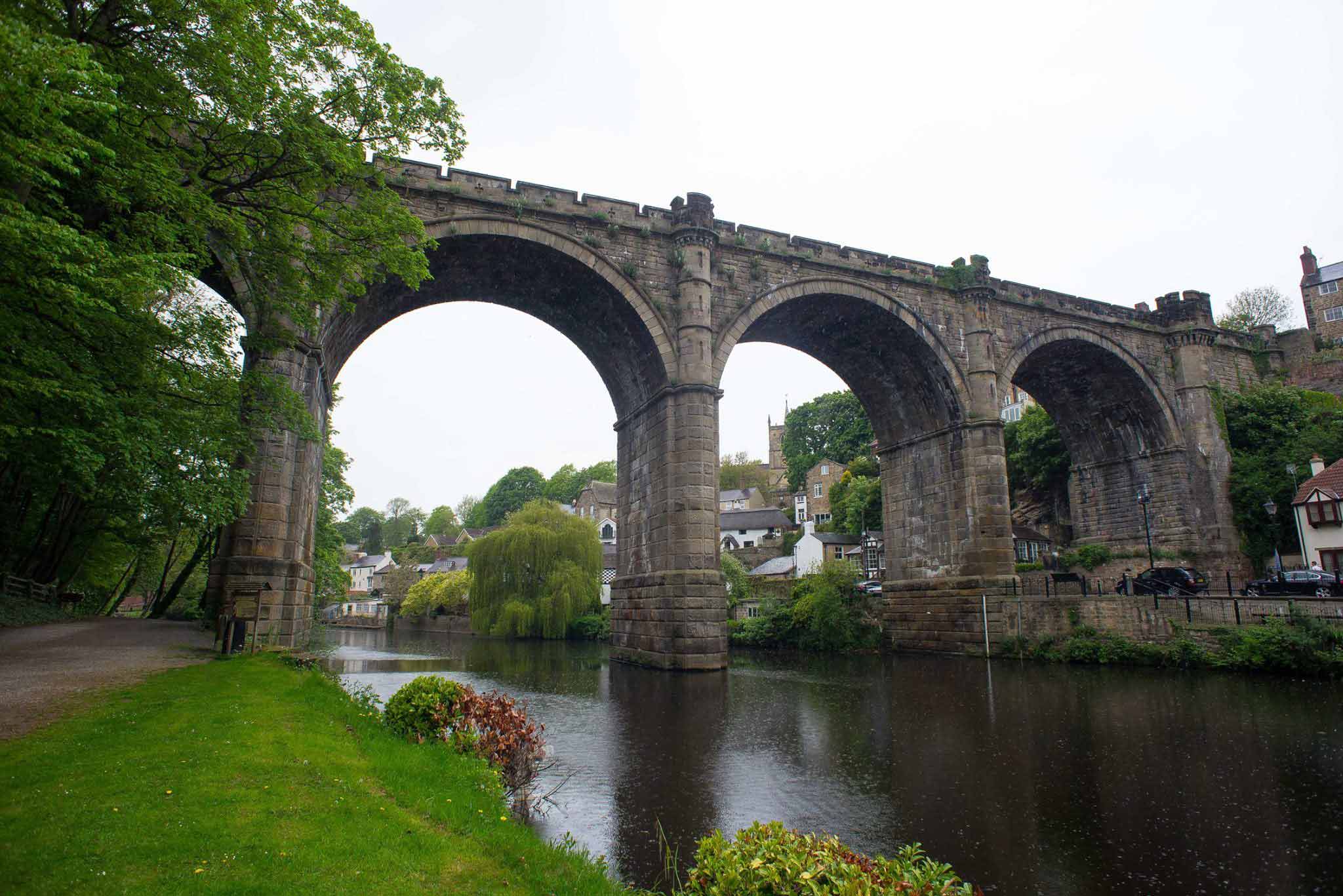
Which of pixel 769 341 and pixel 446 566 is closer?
pixel 769 341

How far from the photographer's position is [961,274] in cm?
2609

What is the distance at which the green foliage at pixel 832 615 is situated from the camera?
27.7 m

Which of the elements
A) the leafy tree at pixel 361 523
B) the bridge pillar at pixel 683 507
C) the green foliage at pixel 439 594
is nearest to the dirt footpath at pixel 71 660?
the bridge pillar at pixel 683 507

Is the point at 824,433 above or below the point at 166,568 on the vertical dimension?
above

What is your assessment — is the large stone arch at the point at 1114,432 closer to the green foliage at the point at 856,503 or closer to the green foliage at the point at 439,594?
the green foliage at the point at 856,503

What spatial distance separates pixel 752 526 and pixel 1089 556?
1407 inches

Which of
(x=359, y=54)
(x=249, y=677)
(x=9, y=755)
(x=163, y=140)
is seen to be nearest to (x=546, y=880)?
(x=9, y=755)

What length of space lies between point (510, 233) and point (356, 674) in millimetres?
12737

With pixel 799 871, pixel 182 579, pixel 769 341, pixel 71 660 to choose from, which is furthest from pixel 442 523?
pixel 799 871

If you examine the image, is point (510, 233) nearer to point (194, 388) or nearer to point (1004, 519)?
point (194, 388)

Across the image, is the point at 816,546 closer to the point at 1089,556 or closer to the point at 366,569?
the point at 1089,556

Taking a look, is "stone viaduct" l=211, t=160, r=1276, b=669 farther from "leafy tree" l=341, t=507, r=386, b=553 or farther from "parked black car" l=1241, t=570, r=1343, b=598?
"leafy tree" l=341, t=507, r=386, b=553

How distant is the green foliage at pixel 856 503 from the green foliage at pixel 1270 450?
58.7ft

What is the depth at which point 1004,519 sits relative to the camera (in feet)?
79.8
